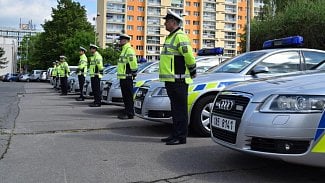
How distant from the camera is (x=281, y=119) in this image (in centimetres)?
416

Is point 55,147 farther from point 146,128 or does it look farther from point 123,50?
point 123,50

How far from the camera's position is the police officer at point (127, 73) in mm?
9570

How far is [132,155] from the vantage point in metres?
5.80

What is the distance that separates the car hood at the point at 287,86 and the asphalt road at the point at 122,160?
906 millimetres

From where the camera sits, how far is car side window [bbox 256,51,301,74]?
7188 mm

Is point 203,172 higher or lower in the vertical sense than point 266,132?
lower

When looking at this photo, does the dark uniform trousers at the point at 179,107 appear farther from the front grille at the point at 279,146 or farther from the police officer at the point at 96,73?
the police officer at the point at 96,73

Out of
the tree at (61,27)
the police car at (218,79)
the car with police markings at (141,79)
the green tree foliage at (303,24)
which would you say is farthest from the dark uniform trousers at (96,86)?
the tree at (61,27)

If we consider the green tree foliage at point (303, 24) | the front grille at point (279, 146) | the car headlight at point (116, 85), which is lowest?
the front grille at point (279, 146)

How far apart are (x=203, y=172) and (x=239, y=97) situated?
0.93m

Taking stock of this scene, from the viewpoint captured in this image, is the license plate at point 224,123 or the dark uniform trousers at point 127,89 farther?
the dark uniform trousers at point 127,89

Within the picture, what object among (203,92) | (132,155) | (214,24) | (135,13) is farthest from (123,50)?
(214,24)

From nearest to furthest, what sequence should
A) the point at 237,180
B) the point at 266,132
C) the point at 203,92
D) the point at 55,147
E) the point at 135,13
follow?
the point at 266,132, the point at 237,180, the point at 55,147, the point at 203,92, the point at 135,13

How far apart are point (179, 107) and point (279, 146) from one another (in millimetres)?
2484
